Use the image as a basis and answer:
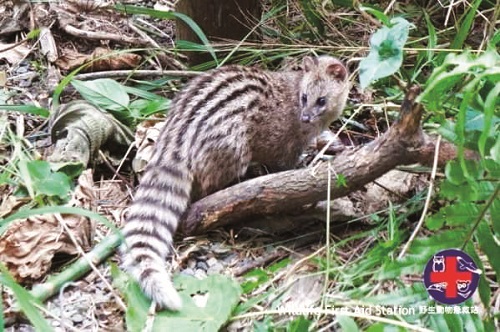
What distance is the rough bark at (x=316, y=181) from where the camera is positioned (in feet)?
10.6

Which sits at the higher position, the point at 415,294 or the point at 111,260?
the point at 415,294

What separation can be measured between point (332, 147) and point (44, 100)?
1.89 m

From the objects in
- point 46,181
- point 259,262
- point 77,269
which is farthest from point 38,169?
point 259,262

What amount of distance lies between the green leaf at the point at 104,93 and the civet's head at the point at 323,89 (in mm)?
1102

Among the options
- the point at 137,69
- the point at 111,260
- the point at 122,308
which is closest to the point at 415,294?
the point at 122,308

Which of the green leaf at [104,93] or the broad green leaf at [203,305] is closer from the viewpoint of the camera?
the broad green leaf at [203,305]

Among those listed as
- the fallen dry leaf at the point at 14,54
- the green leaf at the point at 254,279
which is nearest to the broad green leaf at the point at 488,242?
the green leaf at the point at 254,279

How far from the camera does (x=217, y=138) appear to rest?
391 cm

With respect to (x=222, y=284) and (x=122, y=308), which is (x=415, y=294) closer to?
(x=222, y=284)

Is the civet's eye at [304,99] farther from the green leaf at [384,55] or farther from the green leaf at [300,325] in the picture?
the green leaf at [300,325]

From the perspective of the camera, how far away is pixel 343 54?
5102 millimetres

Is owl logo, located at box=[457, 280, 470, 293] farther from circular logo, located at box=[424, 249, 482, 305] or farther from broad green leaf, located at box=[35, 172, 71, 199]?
broad green leaf, located at box=[35, 172, 71, 199]

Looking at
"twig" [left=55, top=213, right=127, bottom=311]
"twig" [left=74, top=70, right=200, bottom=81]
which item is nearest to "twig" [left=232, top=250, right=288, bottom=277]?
"twig" [left=55, top=213, right=127, bottom=311]

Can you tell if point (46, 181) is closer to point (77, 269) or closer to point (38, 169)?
point (38, 169)
